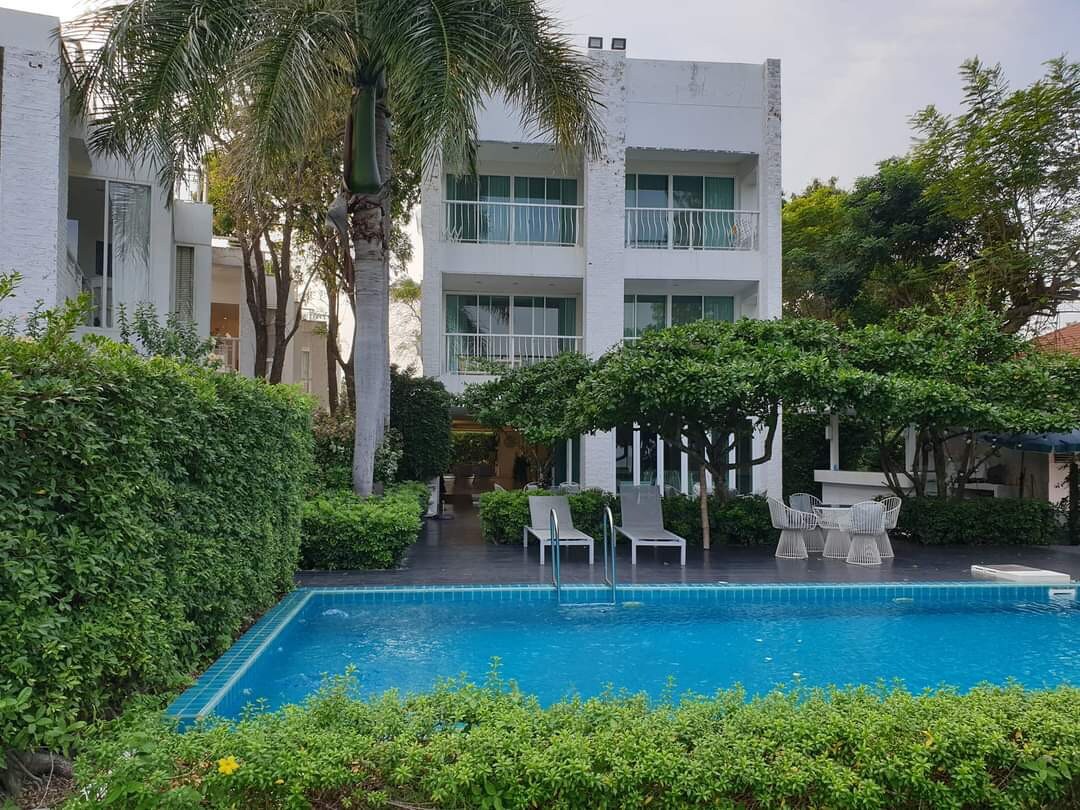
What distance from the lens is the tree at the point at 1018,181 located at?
707 inches

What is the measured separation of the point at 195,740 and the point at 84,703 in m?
0.86

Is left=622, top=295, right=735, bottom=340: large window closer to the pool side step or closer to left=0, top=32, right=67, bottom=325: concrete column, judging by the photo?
the pool side step

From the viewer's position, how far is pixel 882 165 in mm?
22359

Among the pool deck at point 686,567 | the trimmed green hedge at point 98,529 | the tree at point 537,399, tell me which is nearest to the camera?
the trimmed green hedge at point 98,529

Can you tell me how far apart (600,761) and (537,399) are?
A: 9.64 meters

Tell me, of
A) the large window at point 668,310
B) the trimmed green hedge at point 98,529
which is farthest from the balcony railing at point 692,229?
the trimmed green hedge at point 98,529

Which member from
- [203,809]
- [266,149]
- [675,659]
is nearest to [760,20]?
[266,149]

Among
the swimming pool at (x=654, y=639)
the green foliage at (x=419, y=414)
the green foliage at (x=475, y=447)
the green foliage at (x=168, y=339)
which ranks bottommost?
the swimming pool at (x=654, y=639)

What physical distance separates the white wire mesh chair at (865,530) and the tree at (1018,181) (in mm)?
9503

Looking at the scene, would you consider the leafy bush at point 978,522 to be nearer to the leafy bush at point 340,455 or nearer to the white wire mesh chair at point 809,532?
the white wire mesh chair at point 809,532

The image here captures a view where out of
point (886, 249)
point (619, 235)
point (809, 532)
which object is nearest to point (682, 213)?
point (619, 235)

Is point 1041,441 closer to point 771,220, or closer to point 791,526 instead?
point 791,526

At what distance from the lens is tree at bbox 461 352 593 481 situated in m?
12.2

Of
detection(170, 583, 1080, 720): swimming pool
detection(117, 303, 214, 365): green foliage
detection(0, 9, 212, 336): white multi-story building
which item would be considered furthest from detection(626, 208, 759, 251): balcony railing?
detection(170, 583, 1080, 720): swimming pool
